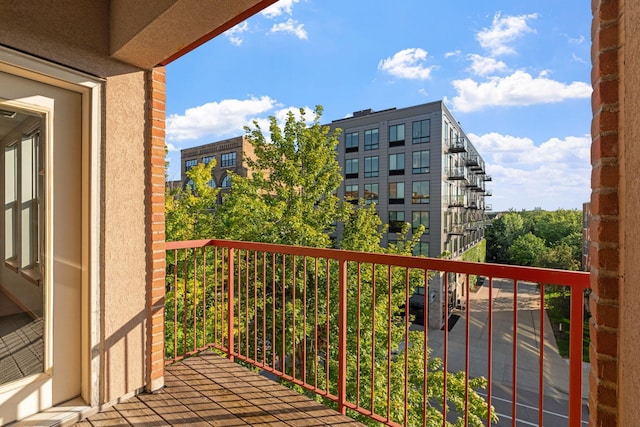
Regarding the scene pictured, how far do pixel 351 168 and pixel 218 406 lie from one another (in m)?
21.9

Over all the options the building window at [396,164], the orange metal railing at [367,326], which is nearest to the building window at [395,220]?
the building window at [396,164]

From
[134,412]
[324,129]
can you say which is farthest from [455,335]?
[134,412]

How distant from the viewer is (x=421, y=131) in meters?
20.2

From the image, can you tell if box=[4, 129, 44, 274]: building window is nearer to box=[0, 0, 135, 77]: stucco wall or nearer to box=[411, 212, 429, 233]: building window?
box=[0, 0, 135, 77]: stucco wall

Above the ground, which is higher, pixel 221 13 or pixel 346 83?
pixel 346 83

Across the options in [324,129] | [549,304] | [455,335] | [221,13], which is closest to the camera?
[221,13]

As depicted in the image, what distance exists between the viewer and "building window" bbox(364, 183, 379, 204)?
73.1 ft

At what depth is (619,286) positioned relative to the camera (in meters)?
0.89

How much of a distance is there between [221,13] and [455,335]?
20.4m

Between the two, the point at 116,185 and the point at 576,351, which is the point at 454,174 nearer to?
the point at 576,351

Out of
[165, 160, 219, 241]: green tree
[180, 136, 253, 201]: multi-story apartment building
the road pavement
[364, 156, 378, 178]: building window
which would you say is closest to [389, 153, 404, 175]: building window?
[364, 156, 378, 178]: building window

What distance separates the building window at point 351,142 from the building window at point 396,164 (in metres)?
2.85

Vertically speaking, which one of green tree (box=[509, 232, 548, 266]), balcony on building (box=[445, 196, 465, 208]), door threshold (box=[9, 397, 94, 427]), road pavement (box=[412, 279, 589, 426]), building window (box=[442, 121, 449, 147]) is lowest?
road pavement (box=[412, 279, 589, 426])

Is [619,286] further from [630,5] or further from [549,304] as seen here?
[549,304]
